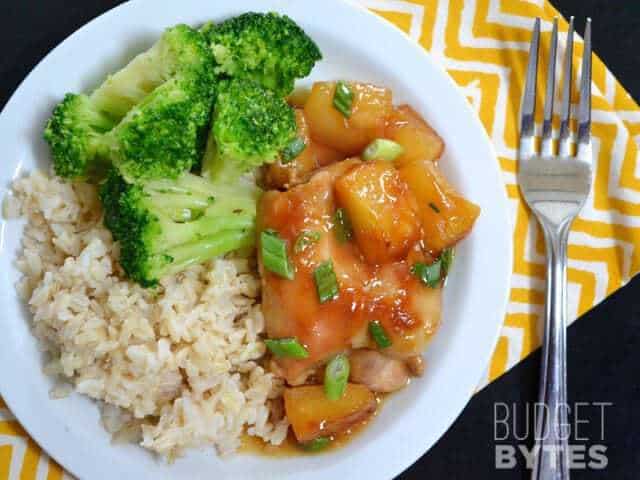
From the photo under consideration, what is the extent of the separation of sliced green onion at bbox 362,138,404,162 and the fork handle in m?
0.91

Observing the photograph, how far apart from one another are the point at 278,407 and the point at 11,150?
1561mm

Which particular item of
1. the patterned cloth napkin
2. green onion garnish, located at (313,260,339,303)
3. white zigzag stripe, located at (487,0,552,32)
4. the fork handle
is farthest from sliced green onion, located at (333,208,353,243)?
white zigzag stripe, located at (487,0,552,32)

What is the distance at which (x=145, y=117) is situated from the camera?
8.00 feet

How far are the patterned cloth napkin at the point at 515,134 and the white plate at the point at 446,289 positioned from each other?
266mm

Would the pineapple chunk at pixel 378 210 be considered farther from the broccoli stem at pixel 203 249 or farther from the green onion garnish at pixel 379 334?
the broccoli stem at pixel 203 249

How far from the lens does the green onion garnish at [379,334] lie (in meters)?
2.69

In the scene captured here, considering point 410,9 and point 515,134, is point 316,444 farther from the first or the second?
point 410,9

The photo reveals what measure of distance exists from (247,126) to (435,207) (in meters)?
0.84

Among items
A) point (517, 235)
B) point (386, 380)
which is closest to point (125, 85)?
point (386, 380)

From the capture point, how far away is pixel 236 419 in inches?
108

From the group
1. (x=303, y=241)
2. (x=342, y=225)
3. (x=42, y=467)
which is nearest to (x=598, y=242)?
(x=342, y=225)

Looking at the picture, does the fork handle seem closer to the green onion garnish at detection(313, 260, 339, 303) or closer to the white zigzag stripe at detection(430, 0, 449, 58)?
the white zigzag stripe at detection(430, 0, 449, 58)

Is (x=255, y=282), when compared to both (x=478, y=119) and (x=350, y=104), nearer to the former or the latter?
(x=350, y=104)

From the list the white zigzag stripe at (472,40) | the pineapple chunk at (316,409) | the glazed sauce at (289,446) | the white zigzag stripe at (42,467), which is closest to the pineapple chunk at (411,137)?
the white zigzag stripe at (472,40)
